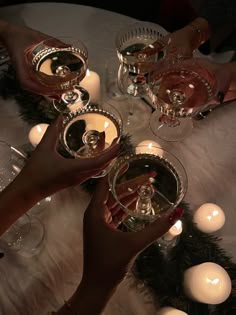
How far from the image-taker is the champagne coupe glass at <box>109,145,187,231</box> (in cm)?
76

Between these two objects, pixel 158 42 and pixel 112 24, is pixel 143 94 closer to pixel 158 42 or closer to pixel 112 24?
pixel 158 42

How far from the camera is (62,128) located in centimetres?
84

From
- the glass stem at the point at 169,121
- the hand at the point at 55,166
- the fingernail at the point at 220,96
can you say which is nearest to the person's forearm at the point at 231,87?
the fingernail at the point at 220,96

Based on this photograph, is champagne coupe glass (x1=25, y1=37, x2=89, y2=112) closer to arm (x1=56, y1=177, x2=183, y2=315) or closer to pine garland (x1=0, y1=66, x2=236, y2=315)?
pine garland (x1=0, y1=66, x2=236, y2=315)

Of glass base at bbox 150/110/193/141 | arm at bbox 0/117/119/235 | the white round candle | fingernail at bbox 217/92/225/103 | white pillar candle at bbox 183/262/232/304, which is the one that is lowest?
white pillar candle at bbox 183/262/232/304

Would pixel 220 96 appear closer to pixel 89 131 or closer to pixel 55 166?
pixel 89 131

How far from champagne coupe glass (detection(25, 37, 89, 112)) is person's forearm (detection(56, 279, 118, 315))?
0.46 meters

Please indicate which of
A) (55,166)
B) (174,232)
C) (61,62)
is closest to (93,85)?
(61,62)

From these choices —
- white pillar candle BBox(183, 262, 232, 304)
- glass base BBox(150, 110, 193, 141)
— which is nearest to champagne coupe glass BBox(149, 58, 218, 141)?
glass base BBox(150, 110, 193, 141)

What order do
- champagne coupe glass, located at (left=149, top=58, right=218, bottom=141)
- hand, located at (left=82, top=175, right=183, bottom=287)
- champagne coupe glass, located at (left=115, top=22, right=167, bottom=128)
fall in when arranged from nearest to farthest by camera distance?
hand, located at (left=82, top=175, right=183, bottom=287)
champagne coupe glass, located at (left=149, top=58, right=218, bottom=141)
champagne coupe glass, located at (left=115, top=22, right=167, bottom=128)

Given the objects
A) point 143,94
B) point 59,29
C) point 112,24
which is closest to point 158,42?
point 143,94

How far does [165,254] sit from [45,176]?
29 cm

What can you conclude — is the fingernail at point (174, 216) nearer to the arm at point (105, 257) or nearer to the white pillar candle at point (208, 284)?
the arm at point (105, 257)

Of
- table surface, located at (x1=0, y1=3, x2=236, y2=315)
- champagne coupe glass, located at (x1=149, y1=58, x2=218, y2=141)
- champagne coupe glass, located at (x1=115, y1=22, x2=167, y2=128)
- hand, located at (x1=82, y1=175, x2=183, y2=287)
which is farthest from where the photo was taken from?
champagne coupe glass, located at (x1=115, y1=22, x2=167, y2=128)
